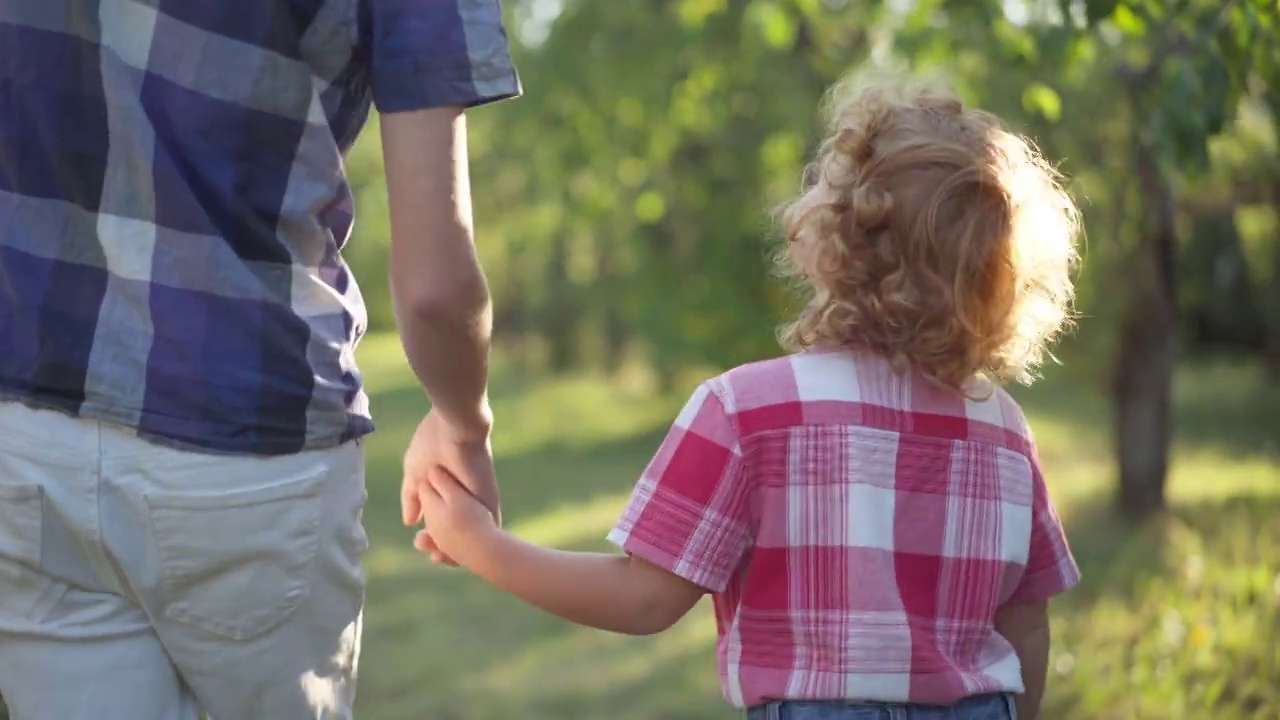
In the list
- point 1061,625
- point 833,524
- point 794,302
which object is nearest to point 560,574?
point 833,524


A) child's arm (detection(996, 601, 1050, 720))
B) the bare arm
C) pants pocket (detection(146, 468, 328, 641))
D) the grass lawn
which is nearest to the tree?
the grass lawn

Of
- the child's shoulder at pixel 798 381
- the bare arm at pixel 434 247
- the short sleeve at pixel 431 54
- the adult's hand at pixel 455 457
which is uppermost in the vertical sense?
the short sleeve at pixel 431 54

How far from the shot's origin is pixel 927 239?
6.82ft

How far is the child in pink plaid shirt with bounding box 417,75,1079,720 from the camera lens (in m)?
2.05

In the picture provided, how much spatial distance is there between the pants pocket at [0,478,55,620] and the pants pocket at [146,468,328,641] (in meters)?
0.14

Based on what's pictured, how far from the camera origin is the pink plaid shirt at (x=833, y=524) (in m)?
2.05

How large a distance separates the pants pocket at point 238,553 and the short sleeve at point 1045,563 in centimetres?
91

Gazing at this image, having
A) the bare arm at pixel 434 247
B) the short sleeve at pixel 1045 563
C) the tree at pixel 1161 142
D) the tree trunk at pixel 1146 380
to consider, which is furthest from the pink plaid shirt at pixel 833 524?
the tree trunk at pixel 1146 380

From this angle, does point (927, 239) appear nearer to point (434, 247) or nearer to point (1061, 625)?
point (434, 247)

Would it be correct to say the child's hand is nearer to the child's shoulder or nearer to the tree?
the child's shoulder

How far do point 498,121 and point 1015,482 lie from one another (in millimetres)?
9295

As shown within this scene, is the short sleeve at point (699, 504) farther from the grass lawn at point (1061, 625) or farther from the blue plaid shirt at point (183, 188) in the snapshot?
the grass lawn at point (1061, 625)

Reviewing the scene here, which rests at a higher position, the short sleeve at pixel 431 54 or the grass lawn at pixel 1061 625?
the short sleeve at pixel 431 54

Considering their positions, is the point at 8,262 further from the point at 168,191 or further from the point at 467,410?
the point at 467,410
